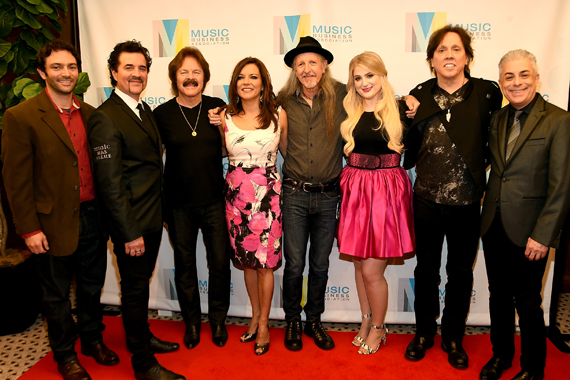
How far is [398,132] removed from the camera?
94.7 inches

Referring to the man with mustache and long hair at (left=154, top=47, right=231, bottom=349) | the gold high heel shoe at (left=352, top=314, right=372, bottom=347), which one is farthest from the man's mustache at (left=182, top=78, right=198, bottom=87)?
the gold high heel shoe at (left=352, top=314, right=372, bottom=347)

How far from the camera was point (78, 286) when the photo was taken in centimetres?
253

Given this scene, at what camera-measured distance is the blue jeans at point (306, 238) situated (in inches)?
103

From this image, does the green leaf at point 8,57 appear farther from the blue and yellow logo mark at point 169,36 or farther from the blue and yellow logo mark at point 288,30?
the blue and yellow logo mark at point 288,30

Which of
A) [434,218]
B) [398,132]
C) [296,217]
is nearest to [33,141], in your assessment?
[296,217]

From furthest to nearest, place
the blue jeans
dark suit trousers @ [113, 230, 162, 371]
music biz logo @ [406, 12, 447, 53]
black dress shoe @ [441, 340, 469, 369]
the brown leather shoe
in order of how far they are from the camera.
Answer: music biz logo @ [406, 12, 447, 53]
the blue jeans
black dress shoe @ [441, 340, 469, 369]
the brown leather shoe
dark suit trousers @ [113, 230, 162, 371]

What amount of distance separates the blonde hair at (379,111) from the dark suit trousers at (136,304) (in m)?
1.43

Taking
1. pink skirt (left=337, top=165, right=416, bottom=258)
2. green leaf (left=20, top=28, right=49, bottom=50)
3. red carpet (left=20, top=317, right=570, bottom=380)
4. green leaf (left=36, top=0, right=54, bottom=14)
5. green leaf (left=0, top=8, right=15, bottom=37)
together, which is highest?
green leaf (left=36, top=0, right=54, bottom=14)

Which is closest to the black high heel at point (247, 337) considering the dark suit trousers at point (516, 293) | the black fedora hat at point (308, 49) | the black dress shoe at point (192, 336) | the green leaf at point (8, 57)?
the black dress shoe at point (192, 336)

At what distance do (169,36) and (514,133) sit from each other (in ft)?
8.68

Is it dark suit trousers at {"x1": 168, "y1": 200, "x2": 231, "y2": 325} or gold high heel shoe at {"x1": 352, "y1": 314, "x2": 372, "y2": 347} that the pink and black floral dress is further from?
gold high heel shoe at {"x1": 352, "y1": 314, "x2": 372, "y2": 347}

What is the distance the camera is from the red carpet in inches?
96.2

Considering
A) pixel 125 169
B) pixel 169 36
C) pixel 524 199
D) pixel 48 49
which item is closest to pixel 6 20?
pixel 48 49

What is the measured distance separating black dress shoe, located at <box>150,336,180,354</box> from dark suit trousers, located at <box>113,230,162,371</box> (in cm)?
40
